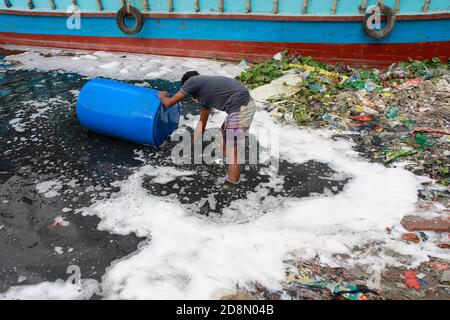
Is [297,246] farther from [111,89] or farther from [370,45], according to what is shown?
[370,45]

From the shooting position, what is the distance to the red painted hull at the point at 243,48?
6.56 meters

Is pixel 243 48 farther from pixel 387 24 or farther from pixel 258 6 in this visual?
pixel 387 24

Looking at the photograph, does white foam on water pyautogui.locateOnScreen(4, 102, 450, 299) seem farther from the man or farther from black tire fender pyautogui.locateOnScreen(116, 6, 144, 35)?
black tire fender pyautogui.locateOnScreen(116, 6, 144, 35)

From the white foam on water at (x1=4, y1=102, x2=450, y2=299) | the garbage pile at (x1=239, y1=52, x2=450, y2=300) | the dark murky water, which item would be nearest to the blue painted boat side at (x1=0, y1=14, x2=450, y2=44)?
the garbage pile at (x1=239, y1=52, x2=450, y2=300)

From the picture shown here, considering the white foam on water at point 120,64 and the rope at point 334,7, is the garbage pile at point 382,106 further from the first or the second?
the white foam on water at point 120,64

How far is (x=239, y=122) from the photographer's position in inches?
144

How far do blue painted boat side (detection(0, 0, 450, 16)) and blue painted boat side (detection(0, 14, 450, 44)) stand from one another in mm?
188

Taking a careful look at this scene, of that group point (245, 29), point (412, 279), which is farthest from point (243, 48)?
point (412, 279)

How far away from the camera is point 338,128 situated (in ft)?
16.4

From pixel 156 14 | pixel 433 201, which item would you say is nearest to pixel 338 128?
pixel 433 201

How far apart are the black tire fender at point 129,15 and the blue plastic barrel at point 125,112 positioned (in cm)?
384
